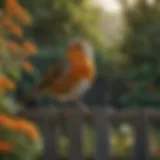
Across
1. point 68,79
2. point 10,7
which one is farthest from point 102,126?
point 10,7

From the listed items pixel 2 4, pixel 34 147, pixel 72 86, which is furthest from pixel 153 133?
pixel 2 4

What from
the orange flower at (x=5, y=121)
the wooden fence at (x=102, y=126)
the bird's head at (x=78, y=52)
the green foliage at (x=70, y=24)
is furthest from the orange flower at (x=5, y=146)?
the green foliage at (x=70, y=24)

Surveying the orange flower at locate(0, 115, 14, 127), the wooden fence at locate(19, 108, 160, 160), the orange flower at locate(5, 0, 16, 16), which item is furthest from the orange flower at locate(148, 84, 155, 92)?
the orange flower at locate(5, 0, 16, 16)

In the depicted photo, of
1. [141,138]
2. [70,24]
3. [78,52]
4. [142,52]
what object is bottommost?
[141,138]

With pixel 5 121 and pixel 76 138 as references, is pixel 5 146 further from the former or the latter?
pixel 76 138

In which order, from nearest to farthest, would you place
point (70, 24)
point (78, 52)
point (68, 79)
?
point (68, 79) < point (78, 52) < point (70, 24)

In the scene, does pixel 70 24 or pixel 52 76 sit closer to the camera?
pixel 52 76

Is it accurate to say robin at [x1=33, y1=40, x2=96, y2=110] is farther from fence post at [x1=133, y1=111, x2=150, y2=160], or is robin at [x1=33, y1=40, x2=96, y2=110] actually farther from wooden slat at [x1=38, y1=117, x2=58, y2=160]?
fence post at [x1=133, y1=111, x2=150, y2=160]

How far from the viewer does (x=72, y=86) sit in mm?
3973

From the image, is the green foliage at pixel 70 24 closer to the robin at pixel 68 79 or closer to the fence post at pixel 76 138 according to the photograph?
the robin at pixel 68 79

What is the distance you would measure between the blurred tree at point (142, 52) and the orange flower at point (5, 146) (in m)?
1.93

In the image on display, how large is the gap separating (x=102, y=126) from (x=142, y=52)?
1.54 meters

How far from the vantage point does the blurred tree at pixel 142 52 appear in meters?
4.73

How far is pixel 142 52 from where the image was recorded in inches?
193
